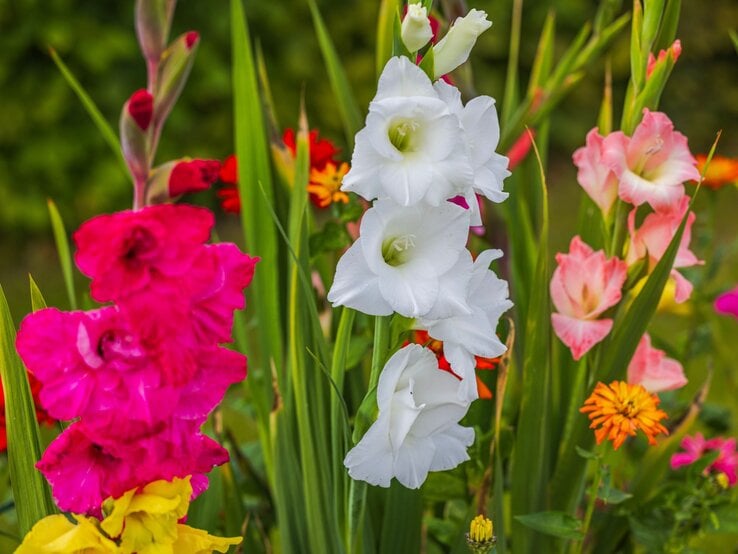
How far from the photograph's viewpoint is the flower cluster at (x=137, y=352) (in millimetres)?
721

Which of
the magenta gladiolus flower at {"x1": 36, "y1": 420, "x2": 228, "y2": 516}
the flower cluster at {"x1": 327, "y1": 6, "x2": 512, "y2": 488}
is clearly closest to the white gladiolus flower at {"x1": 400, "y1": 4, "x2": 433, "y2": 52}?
the flower cluster at {"x1": 327, "y1": 6, "x2": 512, "y2": 488}

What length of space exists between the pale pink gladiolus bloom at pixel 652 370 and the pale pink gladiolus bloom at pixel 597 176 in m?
0.19

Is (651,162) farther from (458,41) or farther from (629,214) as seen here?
(458,41)

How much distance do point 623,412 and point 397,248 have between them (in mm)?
344

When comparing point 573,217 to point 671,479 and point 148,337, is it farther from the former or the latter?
point 148,337

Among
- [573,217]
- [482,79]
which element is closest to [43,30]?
[482,79]

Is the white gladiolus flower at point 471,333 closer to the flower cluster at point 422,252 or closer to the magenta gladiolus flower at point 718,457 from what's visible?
the flower cluster at point 422,252

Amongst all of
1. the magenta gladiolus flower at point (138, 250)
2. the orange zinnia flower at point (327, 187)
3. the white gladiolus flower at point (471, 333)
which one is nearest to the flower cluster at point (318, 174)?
the orange zinnia flower at point (327, 187)

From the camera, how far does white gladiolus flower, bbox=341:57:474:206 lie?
775 mm

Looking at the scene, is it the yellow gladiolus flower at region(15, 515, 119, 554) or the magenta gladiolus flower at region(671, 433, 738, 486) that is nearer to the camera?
the yellow gladiolus flower at region(15, 515, 119, 554)

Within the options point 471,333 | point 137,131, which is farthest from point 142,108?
point 471,333

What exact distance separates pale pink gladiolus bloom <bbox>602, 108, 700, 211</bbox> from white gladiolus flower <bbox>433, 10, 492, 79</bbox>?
0.30 meters

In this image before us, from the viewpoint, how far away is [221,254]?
0.78 metres

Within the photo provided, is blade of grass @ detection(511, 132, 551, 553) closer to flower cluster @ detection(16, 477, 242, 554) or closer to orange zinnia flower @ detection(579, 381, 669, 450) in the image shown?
orange zinnia flower @ detection(579, 381, 669, 450)
